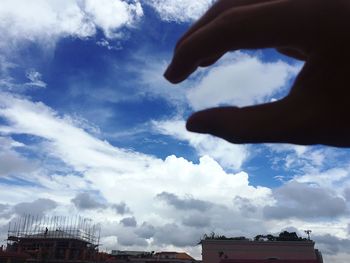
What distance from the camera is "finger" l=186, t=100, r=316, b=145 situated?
Result: 2.05 m

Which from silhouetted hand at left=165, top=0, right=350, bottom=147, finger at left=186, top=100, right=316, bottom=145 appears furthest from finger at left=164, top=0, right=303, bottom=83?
finger at left=186, top=100, right=316, bottom=145

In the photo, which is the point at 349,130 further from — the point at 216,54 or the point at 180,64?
the point at 180,64

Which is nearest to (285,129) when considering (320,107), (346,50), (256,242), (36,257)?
(320,107)

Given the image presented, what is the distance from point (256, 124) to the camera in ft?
6.79

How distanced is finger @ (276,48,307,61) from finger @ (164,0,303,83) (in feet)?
0.49

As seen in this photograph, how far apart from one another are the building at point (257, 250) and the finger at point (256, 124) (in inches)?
1465

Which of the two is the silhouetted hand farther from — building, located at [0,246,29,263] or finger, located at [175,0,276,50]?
building, located at [0,246,29,263]

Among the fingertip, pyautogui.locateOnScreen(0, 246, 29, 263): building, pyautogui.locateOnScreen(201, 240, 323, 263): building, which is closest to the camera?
the fingertip

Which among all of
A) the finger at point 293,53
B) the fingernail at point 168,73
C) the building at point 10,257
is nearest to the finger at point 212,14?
the fingernail at point 168,73

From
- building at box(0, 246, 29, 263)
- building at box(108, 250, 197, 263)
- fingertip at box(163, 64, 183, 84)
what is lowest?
fingertip at box(163, 64, 183, 84)

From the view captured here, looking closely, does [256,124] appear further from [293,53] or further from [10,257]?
[10,257]

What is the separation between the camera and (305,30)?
1921 millimetres

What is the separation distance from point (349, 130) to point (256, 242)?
3791 centimetres

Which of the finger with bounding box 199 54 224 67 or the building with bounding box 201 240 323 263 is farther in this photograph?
the building with bounding box 201 240 323 263
